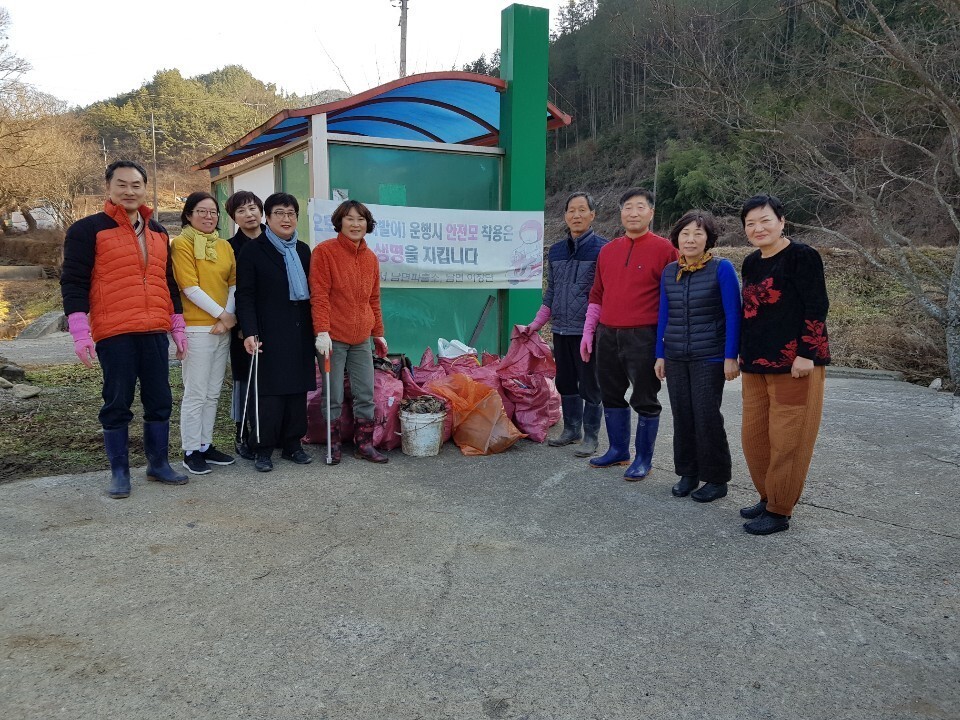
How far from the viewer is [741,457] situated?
16.0ft

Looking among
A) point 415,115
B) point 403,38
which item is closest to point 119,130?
point 403,38

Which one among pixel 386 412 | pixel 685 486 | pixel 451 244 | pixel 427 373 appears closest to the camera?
pixel 685 486

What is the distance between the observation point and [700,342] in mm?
3791

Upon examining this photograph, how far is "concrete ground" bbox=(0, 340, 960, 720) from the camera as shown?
2184mm

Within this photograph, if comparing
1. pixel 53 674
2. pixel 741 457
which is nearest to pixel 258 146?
pixel 741 457

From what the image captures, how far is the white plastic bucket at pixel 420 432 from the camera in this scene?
4723mm

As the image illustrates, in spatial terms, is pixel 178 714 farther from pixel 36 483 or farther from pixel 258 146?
pixel 258 146

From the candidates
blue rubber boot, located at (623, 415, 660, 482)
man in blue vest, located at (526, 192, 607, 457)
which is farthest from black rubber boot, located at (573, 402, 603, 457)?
blue rubber boot, located at (623, 415, 660, 482)

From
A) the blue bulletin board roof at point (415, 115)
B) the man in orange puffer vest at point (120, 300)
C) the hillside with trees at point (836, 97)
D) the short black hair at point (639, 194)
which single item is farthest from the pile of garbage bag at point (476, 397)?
the hillside with trees at point (836, 97)

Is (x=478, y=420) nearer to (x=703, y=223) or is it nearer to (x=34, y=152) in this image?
A: (x=703, y=223)

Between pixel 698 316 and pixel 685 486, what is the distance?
98 cm

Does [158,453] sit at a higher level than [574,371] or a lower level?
lower

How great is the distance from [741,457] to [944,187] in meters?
7.45

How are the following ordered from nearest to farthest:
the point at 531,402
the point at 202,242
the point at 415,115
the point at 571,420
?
the point at 202,242 < the point at 571,420 < the point at 531,402 < the point at 415,115
